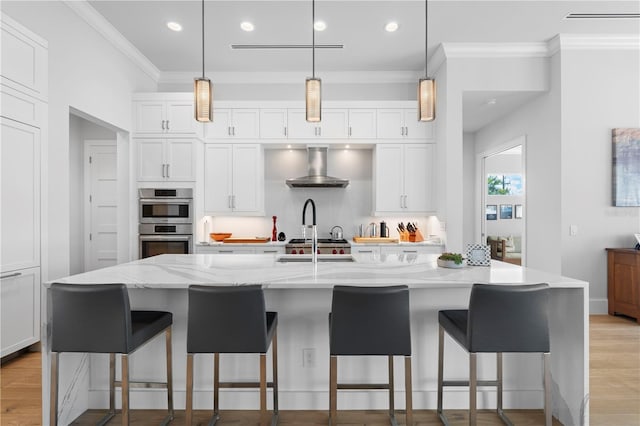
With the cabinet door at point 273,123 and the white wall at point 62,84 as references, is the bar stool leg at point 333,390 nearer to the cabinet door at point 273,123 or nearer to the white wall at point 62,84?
the white wall at point 62,84

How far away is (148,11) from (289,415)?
13.0ft

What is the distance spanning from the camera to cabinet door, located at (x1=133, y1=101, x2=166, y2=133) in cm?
464

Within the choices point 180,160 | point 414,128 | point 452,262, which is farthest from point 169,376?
point 414,128

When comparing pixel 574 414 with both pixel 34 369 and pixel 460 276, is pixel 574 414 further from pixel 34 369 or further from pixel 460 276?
pixel 34 369

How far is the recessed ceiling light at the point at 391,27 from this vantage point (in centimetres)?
391

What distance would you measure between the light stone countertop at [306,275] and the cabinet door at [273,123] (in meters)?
2.59

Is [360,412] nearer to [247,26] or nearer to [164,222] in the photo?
[164,222]

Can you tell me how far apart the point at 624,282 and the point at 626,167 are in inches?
54.4

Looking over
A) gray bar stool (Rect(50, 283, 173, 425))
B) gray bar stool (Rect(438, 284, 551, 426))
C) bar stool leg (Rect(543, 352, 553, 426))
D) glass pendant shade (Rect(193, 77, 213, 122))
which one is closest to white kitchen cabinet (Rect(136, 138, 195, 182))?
glass pendant shade (Rect(193, 77, 213, 122))

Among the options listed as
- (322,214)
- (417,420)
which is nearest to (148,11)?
(322,214)

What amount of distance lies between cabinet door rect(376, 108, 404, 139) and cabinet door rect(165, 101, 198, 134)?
2.47 meters

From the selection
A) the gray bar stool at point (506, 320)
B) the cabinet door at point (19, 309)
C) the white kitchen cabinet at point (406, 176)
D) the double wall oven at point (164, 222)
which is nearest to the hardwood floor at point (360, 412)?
the cabinet door at point (19, 309)

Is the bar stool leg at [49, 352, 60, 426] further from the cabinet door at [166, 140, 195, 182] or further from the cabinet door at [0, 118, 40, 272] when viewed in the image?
the cabinet door at [166, 140, 195, 182]

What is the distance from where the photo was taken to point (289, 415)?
224 centimetres
